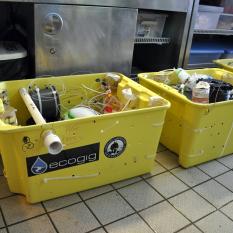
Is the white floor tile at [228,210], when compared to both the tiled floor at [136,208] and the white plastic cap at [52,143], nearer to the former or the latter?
the tiled floor at [136,208]

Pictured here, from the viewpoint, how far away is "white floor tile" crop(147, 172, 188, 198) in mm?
1082

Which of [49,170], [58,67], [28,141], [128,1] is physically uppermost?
[128,1]

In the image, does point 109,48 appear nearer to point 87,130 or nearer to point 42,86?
point 42,86

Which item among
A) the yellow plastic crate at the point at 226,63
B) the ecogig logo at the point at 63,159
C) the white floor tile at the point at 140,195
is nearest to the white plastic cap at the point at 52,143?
the ecogig logo at the point at 63,159

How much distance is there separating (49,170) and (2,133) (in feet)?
0.71

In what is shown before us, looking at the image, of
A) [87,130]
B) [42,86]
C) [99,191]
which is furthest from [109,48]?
[99,191]

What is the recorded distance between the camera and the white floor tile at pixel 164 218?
912mm

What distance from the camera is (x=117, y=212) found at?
956mm

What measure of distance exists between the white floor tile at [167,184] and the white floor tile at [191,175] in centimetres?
3

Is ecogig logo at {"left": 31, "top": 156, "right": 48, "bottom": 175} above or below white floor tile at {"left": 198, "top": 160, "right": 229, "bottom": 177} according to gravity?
above

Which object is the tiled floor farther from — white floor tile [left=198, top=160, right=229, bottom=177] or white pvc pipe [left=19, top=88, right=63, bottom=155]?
white pvc pipe [left=19, top=88, right=63, bottom=155]

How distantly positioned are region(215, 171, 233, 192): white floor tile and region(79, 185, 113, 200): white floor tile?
1.64ft

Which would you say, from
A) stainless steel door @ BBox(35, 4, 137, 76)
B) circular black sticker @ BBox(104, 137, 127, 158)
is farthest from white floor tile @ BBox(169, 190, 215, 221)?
stainless steel door @ BBox(35, 4, 137, 76)

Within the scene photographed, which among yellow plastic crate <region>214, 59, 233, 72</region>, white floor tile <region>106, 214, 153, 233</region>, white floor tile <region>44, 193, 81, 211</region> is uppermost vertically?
yellow plastic crate <region>214, 59, 233, 72</region>
